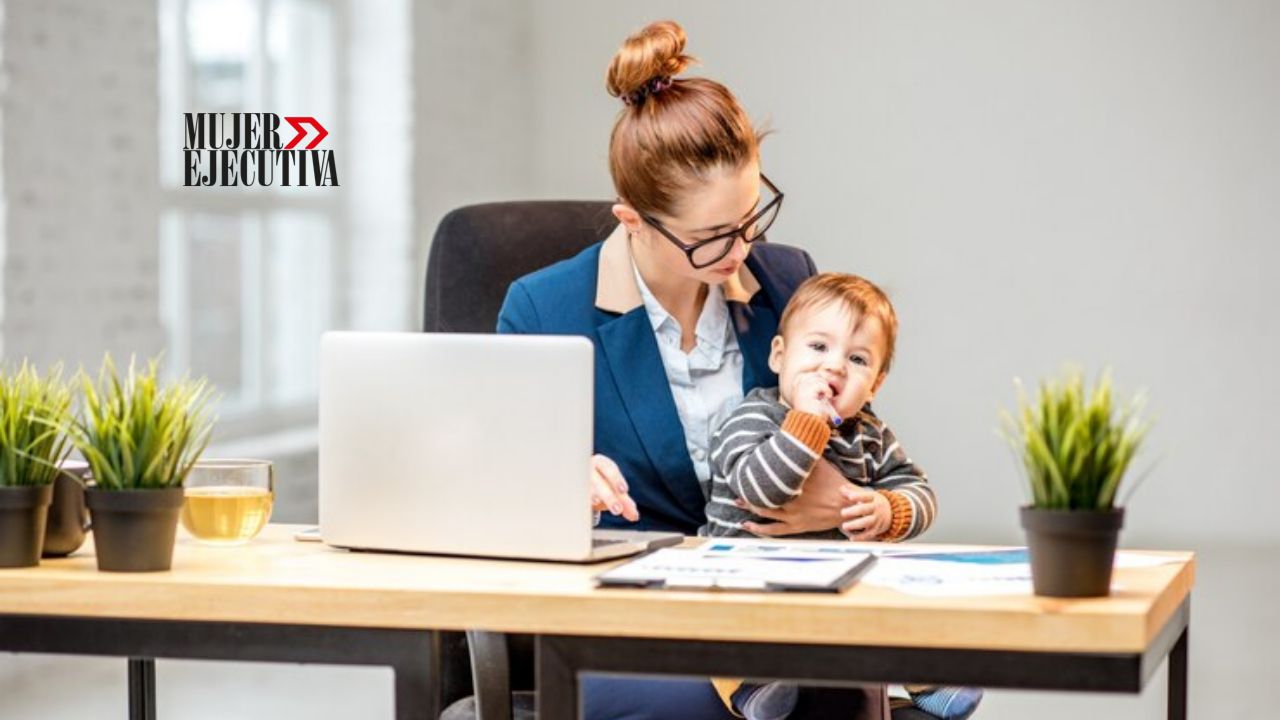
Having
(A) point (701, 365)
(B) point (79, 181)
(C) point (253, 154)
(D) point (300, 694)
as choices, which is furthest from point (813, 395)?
(C) point (253, 154)

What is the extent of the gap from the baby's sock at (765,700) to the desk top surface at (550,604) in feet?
0.97

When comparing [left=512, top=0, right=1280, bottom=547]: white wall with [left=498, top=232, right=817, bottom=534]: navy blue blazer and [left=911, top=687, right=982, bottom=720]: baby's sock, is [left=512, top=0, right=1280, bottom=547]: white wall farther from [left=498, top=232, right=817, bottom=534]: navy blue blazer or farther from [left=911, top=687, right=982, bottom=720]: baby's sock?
[left=911, top=687, right=982, bottom=720]: baby's sock

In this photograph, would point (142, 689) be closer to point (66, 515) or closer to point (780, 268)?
point (66, 515)

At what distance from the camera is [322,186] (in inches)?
266

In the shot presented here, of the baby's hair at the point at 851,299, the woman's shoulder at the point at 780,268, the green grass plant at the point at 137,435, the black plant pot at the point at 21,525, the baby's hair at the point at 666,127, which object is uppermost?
the baby's hair at the point at 666,127

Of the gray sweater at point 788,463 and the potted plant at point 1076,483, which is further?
the gray sweater at point 788,463

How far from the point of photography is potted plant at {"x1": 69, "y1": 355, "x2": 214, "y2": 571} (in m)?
1.62

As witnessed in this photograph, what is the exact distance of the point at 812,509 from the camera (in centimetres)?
213

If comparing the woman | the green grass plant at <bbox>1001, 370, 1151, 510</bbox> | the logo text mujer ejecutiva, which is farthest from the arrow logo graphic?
the green grass plant at <bbox>1001, 370, 1151, 510</bbox>

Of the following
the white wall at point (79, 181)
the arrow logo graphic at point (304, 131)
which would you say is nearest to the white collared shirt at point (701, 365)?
the white wall at point (79, 181)

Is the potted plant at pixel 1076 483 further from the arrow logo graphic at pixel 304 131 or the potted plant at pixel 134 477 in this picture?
the arrow logo graphic at pixel 304 131

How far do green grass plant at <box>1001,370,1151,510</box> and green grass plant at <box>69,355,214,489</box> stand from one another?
0.78 meters

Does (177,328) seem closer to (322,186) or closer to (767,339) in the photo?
(322,186)

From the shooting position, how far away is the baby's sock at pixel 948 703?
2.02 m
